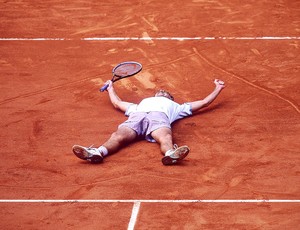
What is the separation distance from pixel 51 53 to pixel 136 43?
1559mm

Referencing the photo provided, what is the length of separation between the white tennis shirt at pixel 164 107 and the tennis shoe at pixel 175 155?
48.4 inches

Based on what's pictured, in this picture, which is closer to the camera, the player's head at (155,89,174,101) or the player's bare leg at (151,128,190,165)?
the player's bare leg at (151,128,190,165)

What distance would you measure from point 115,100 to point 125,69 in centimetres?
59

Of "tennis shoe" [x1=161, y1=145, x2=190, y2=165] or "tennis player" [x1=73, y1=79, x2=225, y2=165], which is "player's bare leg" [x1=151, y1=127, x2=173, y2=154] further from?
"tennis shoe" [x1=161, y1=145, x2=190, y2=165]

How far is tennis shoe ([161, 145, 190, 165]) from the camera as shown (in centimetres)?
1122

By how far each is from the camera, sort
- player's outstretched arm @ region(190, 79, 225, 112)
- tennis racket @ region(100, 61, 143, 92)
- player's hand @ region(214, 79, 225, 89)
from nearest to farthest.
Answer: player's outstretched arm @ region(190, 79, 225, 112), player's hand @ region(214, 79, 225, 89), tennis racket @ region(100, 61, 143, 92)

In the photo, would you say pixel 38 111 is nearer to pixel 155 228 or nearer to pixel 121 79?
pixel 121 79

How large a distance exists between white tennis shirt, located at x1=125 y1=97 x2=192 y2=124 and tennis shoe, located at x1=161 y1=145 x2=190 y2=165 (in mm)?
1229

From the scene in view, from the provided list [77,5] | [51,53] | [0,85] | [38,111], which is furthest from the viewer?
[77,5]

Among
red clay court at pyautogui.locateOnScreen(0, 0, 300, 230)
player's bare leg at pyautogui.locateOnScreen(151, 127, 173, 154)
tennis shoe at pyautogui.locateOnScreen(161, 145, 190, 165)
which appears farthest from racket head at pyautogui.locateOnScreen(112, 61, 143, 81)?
tennis shoe at pyautogui.locateOnScreen(161, 145, 190, 165)

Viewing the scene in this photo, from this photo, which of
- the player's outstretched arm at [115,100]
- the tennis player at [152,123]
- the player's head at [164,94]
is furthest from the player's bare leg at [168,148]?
the player's outstretched arm at [115,100]

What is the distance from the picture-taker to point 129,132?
39.6 ft

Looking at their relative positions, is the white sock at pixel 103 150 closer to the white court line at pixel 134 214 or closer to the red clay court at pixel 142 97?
the red clay court at pixel 142 97

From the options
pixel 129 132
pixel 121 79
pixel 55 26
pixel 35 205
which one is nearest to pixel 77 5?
pixel 55 26
